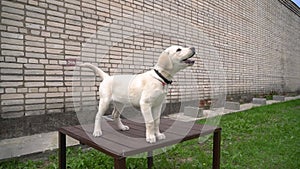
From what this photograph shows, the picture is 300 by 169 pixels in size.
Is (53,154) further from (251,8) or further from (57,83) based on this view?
(251,8)

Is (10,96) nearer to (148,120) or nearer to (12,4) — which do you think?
(12,4)

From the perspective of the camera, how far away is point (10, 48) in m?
2.81

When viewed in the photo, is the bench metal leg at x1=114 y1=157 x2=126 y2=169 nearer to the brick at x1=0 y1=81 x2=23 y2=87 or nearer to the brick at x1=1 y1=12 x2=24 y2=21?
the brick at x1=0 y1=81 x2=23 y2=87

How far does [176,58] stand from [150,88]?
9.3 inches

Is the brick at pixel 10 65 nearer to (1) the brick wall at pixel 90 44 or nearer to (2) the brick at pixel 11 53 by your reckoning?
(1) the brick wall at pixel 90 44

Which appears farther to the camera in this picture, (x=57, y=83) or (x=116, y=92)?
(x=57, y=83)

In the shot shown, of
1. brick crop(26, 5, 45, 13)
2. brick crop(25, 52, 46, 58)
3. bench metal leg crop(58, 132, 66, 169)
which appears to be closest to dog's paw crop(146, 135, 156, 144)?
bench metal leg crop(58, 132, 66, 169)

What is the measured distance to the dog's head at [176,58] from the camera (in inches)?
46.7

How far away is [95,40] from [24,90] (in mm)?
1392

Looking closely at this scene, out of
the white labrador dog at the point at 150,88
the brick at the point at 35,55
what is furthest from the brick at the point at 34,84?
the white labrador dog at the point at 150,88

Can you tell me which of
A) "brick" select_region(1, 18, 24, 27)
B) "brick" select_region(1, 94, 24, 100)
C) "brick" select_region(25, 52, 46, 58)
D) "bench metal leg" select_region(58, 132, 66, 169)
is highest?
"brick" select_region(1, 18, 24, 27)

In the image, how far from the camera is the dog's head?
1187mm

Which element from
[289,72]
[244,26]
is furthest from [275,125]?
[289,72]

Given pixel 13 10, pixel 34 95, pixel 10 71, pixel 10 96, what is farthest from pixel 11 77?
pixel 13 10
